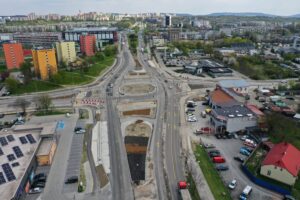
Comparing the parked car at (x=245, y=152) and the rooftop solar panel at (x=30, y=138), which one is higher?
the rooftop solar panel at (x=30, y=138)

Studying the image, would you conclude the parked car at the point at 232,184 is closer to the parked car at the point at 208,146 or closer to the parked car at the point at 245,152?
the parked car at the point at 245,152

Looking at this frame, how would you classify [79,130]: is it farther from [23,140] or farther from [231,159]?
[231,159]

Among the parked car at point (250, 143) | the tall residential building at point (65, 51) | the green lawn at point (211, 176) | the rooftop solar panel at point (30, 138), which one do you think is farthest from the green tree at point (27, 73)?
the parked car at point (250, 143)

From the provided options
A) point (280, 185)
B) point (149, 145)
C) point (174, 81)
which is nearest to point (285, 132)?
point (280, 185)

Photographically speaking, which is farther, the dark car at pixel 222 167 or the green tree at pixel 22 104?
the green tree at pixel 22 104

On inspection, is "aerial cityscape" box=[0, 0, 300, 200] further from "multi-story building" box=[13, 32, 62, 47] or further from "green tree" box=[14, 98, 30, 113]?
"multi-story building" box=[13, 32, 62, 47]

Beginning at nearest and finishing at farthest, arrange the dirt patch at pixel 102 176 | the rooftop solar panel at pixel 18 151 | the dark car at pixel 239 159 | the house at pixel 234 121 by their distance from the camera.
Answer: the dirt patch at pixel 102 176, the rooftop solar panel at pixel 18 151, the dark car at pixel 239 159, the house at pixel 234 121
